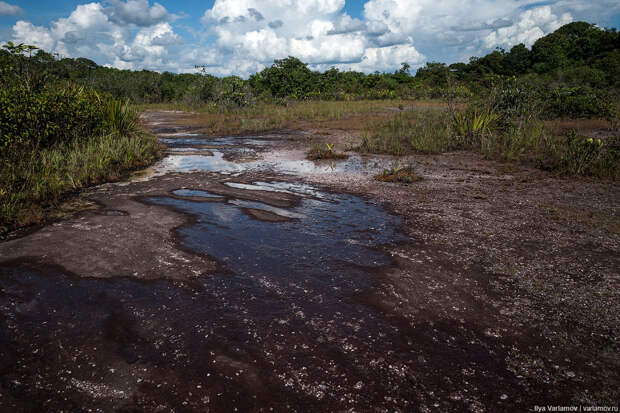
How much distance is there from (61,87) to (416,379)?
36.2ft

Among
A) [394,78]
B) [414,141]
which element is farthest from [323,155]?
[394,78]

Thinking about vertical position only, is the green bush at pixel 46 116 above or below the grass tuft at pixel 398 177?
above

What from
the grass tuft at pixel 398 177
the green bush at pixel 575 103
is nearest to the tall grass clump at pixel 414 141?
the grass tuft at pixel 398 177

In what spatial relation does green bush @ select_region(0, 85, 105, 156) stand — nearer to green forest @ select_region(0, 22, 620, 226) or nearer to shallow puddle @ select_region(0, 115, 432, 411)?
green forest @ select_region(0, 22, 620, 226)

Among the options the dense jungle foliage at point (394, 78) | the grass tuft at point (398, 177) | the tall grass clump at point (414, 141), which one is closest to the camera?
the grass tuft at point (398, 177)

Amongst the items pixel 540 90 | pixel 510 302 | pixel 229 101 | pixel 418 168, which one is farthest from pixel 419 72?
pixel 510 302

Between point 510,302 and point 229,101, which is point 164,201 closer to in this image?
point 510,302

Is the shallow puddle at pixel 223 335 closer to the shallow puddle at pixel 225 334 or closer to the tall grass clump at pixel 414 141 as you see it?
the shallow puddle at pixel 225 334

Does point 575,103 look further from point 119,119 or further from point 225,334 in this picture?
point 225,334

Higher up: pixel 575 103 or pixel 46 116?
pixel 575 103

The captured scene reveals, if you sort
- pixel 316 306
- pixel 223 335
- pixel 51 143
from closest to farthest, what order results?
pixel 223 335 → pixel 316 306 → pixel 51 143

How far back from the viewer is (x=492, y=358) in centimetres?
250

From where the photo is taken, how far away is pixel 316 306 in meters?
3.17

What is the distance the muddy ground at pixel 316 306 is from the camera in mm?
2262
